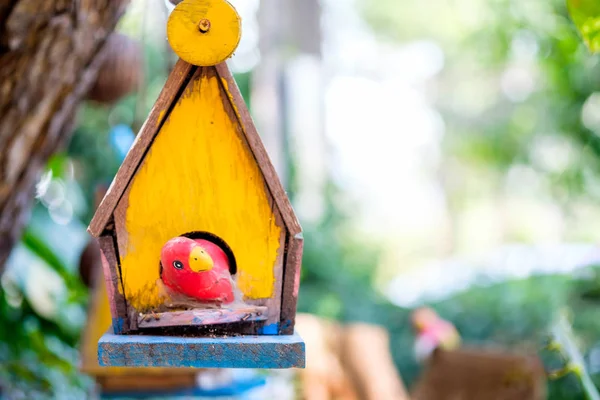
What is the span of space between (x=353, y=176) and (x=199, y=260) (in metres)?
6.58

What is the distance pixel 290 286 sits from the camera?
116 cm

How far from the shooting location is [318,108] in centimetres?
695

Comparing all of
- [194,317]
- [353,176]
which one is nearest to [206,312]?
[194,317]

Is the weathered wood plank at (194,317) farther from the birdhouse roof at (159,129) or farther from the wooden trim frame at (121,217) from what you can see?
the birdhouse roof at (159,129)

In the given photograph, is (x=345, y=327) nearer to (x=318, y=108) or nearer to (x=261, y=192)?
(x=318, y=108)

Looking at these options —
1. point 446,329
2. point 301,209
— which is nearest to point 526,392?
point 446,329

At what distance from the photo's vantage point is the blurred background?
3.02m

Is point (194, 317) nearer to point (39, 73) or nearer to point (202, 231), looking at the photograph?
point (202, 231)

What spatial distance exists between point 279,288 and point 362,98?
13116mm

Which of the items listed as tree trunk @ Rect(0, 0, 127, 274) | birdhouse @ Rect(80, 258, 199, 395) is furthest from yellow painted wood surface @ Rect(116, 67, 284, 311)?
birdhouse @ Rect(80, 258, 199, 395)

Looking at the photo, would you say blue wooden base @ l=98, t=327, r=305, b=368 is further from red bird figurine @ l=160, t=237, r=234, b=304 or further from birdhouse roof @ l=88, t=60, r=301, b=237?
birdhouse roof @ l=88, t=60, r=301, b=237

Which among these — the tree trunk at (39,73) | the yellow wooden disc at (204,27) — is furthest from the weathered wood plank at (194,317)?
the tree trunk at (39,73)

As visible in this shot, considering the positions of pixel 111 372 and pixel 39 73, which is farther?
pixel 111 372

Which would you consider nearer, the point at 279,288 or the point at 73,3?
the point at 279,288
